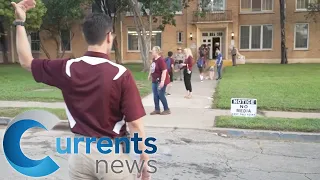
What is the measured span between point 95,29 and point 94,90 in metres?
0.40

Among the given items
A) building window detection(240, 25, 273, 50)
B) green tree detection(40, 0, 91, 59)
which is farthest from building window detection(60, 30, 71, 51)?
building window detection(240, 25, 273, 50)

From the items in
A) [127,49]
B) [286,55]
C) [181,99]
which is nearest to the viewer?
[181,99]

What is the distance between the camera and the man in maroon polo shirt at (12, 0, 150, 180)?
92.6 inches

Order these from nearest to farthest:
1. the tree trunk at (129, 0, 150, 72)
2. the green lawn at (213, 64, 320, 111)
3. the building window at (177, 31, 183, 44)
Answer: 1. the green lawn at (213, 64, 320, 111)
2. the tree trunk at (129, 0, 150, 72)
3. the building window at (177, 31, 183, 44)

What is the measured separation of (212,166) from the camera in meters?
5.53

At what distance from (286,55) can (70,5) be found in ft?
64.3

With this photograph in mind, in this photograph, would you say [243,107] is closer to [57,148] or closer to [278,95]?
[278,95]

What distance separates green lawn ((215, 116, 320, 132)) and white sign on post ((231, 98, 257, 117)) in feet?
0.87

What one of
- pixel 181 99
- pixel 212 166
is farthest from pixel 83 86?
pixel 181 99

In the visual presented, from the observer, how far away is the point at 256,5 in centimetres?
3444

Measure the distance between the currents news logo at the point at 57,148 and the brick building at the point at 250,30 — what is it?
86.5ft

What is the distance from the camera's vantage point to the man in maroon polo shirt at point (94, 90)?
2.35 m

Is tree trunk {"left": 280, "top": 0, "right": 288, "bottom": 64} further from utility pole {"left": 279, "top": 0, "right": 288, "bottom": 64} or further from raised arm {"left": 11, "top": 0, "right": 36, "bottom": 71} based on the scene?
raised arm {"left": 11, "top": 0, "right": 36, "bottom": 71}

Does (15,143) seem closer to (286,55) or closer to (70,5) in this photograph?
(70,5)
